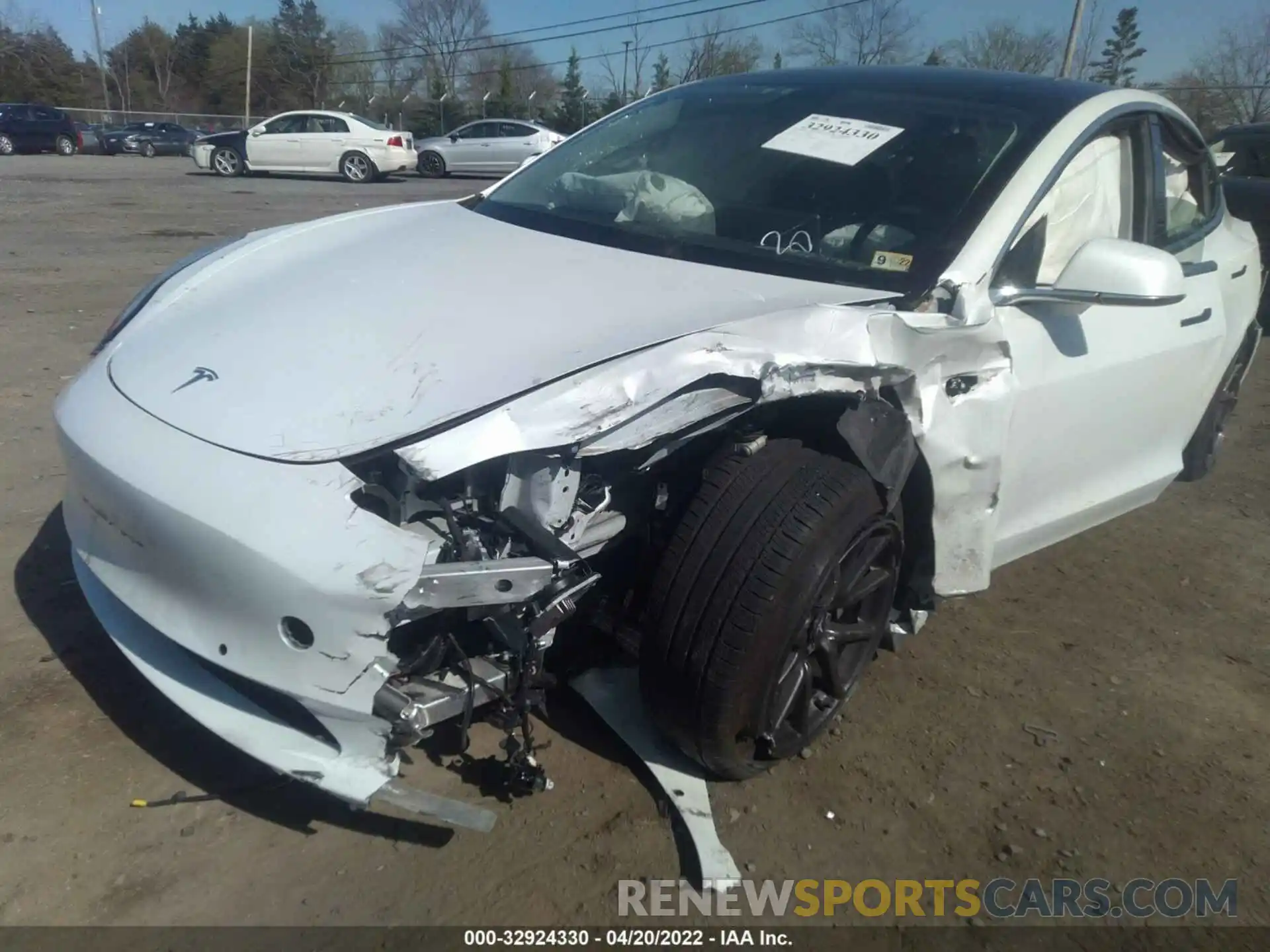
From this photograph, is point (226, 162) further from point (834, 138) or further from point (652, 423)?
point (652, 423)

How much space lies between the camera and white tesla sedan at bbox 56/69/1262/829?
6.50 feet

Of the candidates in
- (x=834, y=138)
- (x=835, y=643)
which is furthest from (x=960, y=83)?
(x=835, y=643)

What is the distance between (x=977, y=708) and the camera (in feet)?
9.57

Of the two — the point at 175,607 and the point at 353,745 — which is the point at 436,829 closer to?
the point at 353,745

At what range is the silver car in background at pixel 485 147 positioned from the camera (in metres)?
23.1

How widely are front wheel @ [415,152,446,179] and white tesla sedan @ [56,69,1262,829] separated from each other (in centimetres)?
2191

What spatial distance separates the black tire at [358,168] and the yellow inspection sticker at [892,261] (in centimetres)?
2009

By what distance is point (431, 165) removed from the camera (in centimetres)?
2419

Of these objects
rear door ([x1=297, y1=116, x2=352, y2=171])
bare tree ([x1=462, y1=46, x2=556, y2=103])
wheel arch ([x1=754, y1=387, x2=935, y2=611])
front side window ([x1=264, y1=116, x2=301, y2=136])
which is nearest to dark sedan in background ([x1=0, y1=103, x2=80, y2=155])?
front side window ([x1=264, y1=116, x2=301, y2=136])

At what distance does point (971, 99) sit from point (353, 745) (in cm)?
264

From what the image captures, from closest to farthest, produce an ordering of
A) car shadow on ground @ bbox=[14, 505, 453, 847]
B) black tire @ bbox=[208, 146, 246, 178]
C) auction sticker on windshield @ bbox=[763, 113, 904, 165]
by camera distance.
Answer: car shadow on ground @ bbox=[14, 505, 453, 847] < auction sticker on windshield @ bbox=[763, 113, 904, 165] < black tire @ bbox=[208, 146, 246, 178]

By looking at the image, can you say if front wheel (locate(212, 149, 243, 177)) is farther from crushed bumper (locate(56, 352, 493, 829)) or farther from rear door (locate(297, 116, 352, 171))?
crushed bumper (locate(56, 352, 493, 829))

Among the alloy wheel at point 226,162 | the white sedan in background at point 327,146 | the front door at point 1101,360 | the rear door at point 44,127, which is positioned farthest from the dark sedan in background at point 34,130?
the front door at point 1101,360

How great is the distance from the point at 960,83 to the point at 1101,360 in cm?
106
